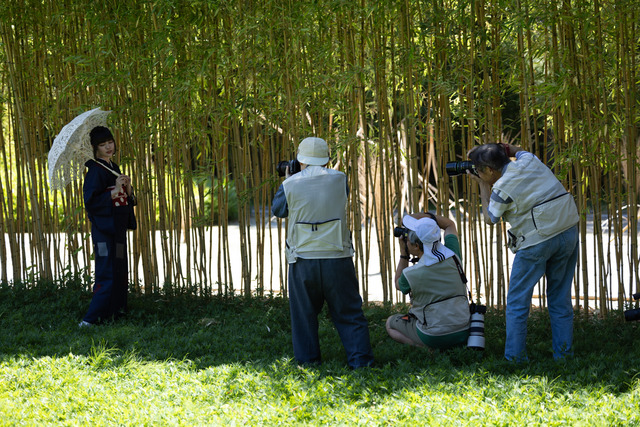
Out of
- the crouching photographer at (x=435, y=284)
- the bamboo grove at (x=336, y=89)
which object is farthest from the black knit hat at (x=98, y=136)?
the crouching photographer at (x=435, y=284)

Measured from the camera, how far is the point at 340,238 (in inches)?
115

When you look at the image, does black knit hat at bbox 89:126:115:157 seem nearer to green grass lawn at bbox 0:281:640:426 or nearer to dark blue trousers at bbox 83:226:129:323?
dark blue trousers at bbox 83:226:129:323

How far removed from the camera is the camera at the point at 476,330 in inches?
121

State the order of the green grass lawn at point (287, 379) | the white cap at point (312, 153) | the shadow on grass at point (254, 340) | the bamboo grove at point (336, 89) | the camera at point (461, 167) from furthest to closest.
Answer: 1. the bamboo grove at point (336, 89)
2. the camera at point (461, 167)
3. the white cap at point (312, 153)
4. the shadow on grass at point (254, 340)
5. the green grass lawn at point (287, 379)

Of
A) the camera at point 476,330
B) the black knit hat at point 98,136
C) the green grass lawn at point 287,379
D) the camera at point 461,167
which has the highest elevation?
the black knit hat at point 98,136

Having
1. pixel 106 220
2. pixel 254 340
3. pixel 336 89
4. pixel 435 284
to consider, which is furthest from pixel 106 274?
pixel 435 284

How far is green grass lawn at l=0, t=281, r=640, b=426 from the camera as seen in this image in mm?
2479

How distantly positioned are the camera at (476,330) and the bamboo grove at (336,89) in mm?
801

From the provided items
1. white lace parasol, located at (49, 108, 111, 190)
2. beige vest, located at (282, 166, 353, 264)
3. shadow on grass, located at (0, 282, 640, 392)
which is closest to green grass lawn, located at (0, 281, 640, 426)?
shadow on grass, located at (0, 282, 640, 392)

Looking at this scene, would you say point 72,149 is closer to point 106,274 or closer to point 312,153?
point 106,274

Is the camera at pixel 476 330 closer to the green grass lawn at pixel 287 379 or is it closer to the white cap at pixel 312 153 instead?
the green grass lawn at pixel 287 379

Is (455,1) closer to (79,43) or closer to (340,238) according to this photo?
(340,238)

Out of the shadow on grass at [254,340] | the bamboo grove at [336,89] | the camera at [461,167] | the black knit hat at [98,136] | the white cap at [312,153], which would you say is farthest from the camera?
the black knit hat at [98,136]

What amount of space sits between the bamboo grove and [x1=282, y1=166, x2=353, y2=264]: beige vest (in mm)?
1030
